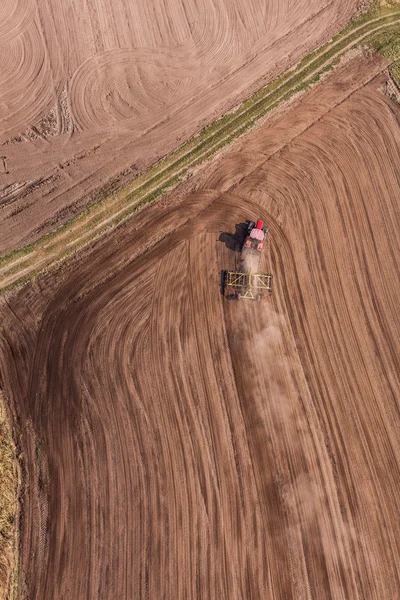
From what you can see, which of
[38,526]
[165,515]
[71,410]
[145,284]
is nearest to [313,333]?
[145,284]

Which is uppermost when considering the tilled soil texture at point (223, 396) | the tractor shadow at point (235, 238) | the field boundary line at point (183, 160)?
the field boundary line at point (183, 160)

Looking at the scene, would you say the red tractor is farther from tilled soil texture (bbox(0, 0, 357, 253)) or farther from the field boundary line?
tilled soil texture (bbox(0, 0, 357, 253))

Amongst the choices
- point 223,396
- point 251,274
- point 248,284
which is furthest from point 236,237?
point 223,396

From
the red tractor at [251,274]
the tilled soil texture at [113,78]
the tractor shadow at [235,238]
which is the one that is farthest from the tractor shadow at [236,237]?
the tilled soil texture at [113,78]

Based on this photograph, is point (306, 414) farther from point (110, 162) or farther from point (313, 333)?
point (110, 162)

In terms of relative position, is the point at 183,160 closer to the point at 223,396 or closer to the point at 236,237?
the point at 236,237

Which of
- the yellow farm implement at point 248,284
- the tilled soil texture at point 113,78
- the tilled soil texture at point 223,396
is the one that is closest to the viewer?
the tilled soil texture at point 223,396

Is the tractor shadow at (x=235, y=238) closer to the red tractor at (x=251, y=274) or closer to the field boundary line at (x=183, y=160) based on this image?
the red tractor at (x=251, y=274)
